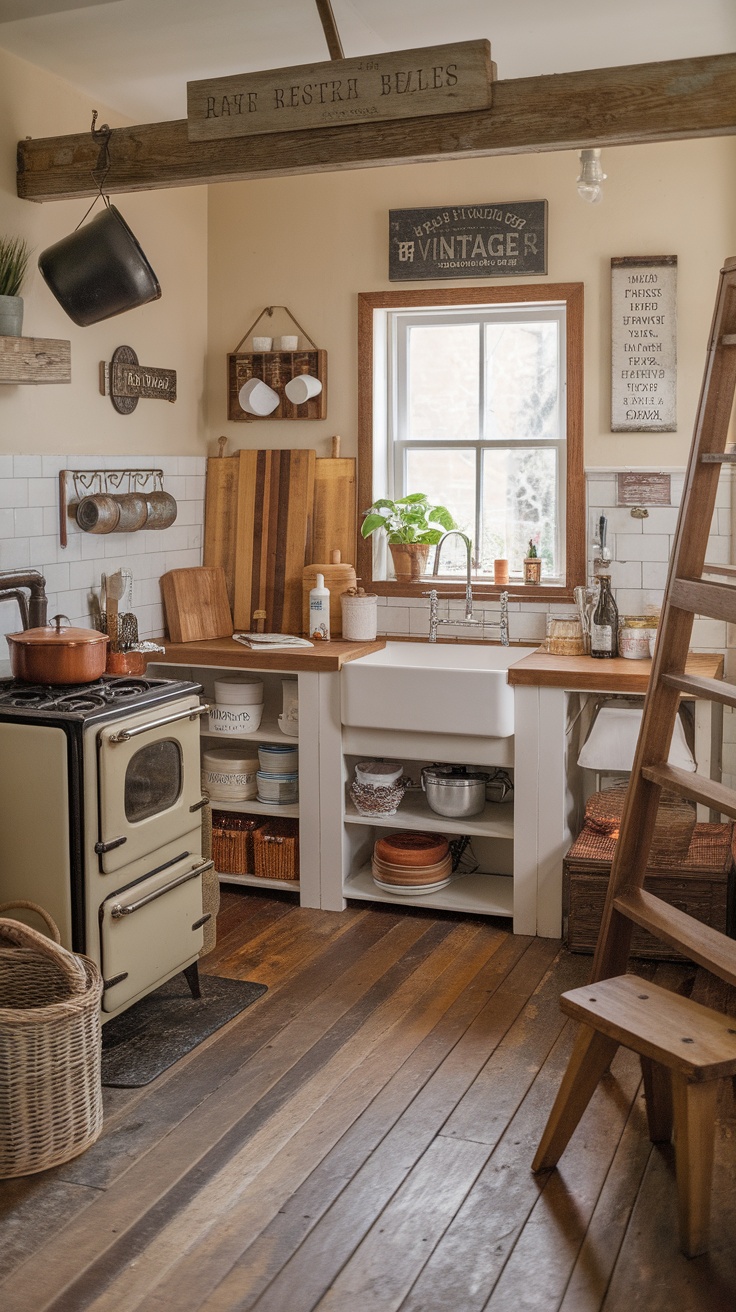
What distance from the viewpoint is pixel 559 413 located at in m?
5.04

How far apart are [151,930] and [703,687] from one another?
1.76 metres

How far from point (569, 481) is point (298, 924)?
2.03 m

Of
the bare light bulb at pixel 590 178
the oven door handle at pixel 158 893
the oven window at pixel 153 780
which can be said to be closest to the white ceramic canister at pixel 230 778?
the oven door handle at pixel 158 893

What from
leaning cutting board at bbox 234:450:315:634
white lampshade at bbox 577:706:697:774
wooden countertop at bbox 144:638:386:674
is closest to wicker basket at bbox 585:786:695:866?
white lampshade at bbox 577:706:697:774

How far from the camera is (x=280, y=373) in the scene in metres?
5.30

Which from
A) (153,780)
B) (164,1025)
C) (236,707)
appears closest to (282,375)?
(236,707)

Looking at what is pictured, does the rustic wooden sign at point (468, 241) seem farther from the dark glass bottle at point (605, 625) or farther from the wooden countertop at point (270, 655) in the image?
the wooden countertop at point (270, 655)

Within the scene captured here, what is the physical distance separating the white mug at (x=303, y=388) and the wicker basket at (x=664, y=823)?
2099mm

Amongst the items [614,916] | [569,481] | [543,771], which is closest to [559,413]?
[569,481]

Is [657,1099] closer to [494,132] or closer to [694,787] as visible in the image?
[694,787]

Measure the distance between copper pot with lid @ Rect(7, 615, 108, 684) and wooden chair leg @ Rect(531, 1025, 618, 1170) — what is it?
5.99 ft

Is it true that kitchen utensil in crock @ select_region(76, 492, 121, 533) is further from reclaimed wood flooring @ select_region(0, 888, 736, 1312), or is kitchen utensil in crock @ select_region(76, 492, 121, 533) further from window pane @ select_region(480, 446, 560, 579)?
reclaimed wood flooring @ select_region(0, 888, 736, 1312)

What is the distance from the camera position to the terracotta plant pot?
5.11m

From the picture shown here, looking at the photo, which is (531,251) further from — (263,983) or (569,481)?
(263,983)
